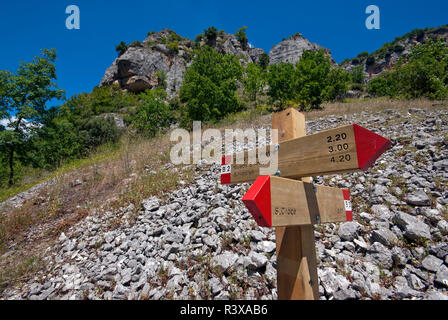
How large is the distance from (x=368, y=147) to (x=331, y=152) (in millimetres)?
152

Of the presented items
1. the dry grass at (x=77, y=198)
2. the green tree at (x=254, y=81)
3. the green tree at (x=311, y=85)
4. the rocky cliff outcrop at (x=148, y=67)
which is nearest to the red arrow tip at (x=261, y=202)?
the dry grass at (x=77, y=198)

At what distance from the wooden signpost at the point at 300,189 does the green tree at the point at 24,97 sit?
1374 centimetres

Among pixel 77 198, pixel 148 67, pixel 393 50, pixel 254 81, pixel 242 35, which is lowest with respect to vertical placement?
pixel 77 198

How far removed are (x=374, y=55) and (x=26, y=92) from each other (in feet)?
312

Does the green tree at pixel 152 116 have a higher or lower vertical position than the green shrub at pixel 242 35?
lower

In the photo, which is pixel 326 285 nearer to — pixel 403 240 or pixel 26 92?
pixel 403 240

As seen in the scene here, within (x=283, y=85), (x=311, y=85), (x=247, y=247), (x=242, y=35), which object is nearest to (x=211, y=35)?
(x=242, y=35)

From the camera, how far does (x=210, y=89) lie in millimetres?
14156

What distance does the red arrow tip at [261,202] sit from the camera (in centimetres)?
80

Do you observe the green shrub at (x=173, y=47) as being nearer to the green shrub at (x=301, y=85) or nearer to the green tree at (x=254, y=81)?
the green tree at (x=254, y=81)

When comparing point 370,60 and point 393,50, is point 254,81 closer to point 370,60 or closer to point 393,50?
point 370,60

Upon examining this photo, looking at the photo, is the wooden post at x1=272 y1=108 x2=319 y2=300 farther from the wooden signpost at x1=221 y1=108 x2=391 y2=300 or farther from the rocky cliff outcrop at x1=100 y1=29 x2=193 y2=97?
the rocky cliff outcrop at x1=100 y1=29 x2=193 y2=97

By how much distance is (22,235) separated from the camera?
4.13 meters
